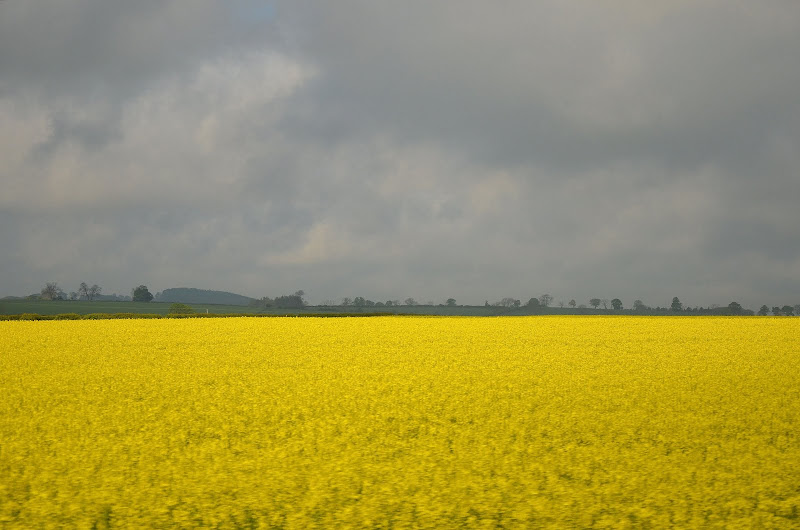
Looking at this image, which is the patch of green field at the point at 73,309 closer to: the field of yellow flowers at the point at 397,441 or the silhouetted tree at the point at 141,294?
the silhouetted tree at the point at 141,294

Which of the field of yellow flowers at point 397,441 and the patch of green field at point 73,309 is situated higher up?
the patch of green field at point 73,309

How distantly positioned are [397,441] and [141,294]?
156m

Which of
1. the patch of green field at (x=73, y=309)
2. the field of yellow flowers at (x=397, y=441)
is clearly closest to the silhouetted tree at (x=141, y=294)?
the patch of green field at (x=73, y=309)

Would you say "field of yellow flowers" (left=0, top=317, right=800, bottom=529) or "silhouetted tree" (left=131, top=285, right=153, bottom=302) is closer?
"field of yellow flowers" (left=0, top=317, right=800, bottom=529)

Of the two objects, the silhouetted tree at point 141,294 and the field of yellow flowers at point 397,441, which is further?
the silhouetted tree at point 141,294

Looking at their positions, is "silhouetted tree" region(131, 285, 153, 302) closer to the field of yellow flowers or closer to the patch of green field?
the patch of green field

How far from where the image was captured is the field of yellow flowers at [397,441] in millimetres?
7887

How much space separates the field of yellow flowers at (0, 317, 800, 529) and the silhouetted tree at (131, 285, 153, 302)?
139 meters

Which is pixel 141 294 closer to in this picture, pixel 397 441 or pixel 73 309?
pixel 73 309

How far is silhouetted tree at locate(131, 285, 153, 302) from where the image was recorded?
152625 millimetres

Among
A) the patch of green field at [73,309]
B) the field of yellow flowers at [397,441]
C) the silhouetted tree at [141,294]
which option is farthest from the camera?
the silhouetted tree at [141,294]

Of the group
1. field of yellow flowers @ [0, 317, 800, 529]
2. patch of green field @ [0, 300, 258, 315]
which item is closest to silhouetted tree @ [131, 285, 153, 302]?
patch of green field @ [0, 300, 258, 315]

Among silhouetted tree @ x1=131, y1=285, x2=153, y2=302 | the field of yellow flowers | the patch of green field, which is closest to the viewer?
the field of yellow flowers

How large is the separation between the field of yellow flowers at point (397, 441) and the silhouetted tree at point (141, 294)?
139m
